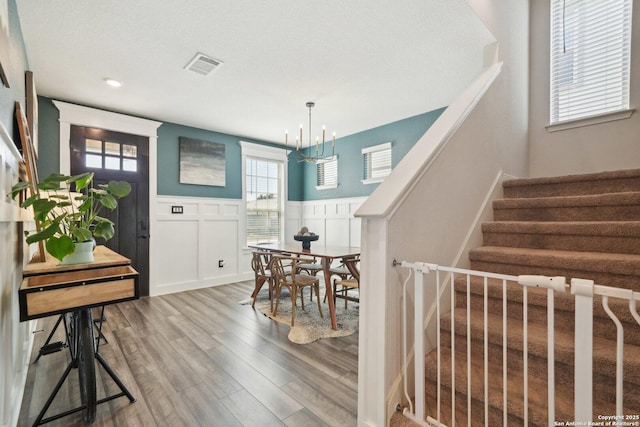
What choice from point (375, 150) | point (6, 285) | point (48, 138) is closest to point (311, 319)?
point (6, 285)

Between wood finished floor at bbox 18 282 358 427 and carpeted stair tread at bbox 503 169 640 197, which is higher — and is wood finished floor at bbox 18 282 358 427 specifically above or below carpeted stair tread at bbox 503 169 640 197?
below

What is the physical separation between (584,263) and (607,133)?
1897 mm

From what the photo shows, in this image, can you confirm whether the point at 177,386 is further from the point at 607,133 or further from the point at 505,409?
the point at 607,133

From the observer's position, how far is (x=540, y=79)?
3066 millimetres

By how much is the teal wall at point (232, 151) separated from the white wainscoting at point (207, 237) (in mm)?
183

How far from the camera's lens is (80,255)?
5.39 ft

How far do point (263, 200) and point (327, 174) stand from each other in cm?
140

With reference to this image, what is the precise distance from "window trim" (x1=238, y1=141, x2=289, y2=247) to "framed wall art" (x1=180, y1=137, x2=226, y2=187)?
410mm

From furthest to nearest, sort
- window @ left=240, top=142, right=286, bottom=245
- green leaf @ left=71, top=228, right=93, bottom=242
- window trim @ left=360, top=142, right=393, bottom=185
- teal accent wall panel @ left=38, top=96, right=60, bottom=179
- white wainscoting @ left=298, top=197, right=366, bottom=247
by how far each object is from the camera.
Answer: window @ left=240, top=142, right=286, bottom=245
white wainscoting @ left=298, top=197, right=366, bottom=247
window trim @ left=360, top=142, right=393, bottom=185
teal accent wall panel @ left=38, top=96, right=60, bottom=179
green leaf @ left=71, top=228, right=93, bottom=242

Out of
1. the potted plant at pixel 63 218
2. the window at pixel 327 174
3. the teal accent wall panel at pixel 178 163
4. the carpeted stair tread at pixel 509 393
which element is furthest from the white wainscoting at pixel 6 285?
the window at pixel 327 174

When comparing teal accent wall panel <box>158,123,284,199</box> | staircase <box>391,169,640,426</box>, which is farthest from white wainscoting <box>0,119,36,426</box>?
teal accent wall panel <box>158,123,284,199</box>

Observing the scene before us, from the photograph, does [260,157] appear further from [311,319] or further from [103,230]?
[103,230]

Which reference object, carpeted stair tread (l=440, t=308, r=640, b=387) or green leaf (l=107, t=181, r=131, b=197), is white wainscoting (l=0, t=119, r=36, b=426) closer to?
green leaf (l=107, t=181, r=131, b=197)

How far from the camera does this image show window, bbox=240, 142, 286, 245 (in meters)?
5.74
